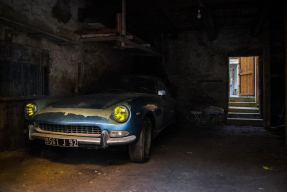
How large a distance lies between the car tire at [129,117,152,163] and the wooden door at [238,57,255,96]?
27.7 ft

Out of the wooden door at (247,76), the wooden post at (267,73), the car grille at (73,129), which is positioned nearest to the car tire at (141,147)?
the car grille at (73,129)

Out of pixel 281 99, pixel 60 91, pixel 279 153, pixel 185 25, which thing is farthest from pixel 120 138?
pixel 281 99

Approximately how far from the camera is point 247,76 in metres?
10.8

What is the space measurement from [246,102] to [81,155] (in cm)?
743

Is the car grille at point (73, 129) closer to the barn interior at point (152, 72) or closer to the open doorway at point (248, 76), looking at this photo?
the barn interior at point (152, 72)

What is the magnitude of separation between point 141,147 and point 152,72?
4.81 meters

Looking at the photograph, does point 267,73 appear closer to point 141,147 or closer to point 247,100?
point 247,100

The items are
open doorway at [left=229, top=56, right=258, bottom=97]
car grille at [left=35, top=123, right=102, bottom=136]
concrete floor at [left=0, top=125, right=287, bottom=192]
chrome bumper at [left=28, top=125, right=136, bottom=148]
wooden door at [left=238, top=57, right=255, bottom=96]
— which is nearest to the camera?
concrete floor at [left=0, top=125, right=287, bottom=192]

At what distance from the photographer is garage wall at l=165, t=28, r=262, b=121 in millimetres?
7242

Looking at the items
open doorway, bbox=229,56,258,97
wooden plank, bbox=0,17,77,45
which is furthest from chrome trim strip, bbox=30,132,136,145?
open doorway, bbox=229,56,258,97

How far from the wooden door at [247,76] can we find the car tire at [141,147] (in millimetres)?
8437

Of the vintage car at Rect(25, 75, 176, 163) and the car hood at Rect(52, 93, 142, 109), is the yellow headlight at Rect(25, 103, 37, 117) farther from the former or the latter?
the car hood at Rect(52, 93, 142, 109)

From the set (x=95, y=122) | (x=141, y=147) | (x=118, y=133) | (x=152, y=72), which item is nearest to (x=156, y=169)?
(x=141, y=147)

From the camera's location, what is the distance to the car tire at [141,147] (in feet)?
9.85
